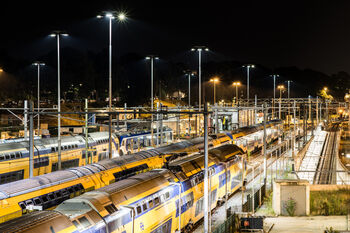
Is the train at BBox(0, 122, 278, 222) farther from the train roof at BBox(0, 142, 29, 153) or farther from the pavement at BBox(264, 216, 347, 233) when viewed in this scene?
the pavement at BBox(264, 216, 347, 233)

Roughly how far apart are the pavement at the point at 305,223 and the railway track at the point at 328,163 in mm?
8872

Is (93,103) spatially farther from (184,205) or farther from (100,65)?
(184,205)

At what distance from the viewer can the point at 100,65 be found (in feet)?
329

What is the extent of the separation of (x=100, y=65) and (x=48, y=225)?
93443 mm

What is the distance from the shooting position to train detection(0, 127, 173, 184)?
909 inches

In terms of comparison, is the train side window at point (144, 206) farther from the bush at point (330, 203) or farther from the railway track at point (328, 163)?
the railway track at point (328, 163)

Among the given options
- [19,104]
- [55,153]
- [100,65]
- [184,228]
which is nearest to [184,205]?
[184,228]

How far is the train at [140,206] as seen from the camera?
10211 mm

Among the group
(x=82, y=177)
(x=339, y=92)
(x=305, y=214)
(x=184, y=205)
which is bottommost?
(x=305, y=214)

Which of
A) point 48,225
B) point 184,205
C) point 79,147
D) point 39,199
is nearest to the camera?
point 48,225

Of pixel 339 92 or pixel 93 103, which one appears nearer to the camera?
pixel 93 103

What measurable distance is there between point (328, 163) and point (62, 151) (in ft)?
109

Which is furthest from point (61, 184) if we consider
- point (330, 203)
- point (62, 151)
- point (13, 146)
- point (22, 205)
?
point (330, 203)

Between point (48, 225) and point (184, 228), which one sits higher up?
point (48, 225)
